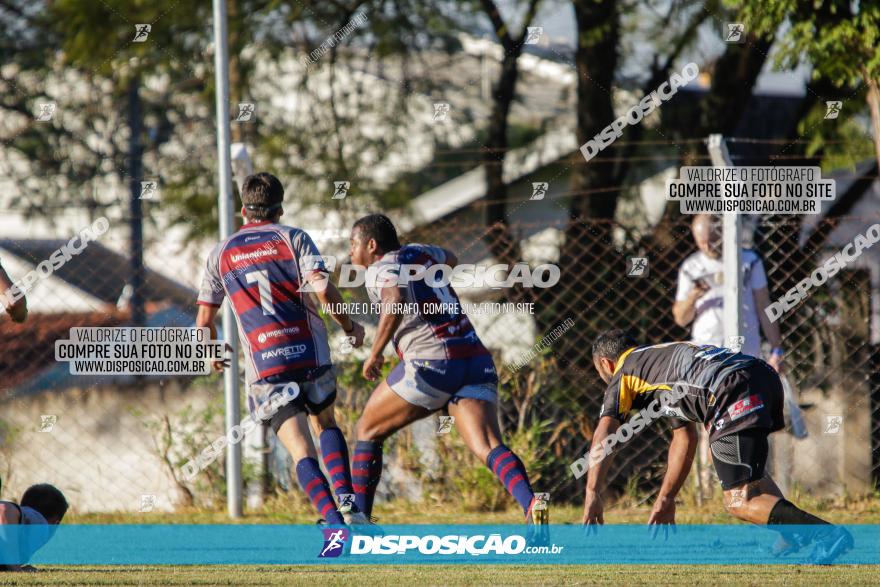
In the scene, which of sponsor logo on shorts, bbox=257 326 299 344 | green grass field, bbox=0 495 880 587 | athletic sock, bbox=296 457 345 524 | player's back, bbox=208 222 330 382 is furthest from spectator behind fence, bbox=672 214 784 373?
athletic sock, bbox=296 457 345 524

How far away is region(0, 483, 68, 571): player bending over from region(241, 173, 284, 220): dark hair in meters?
1.73

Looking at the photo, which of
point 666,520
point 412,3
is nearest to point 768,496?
point 666,520

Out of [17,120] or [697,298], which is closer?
[697,298]

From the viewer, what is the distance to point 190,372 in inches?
315

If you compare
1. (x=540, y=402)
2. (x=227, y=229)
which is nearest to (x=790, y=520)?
(x=540, y=402)

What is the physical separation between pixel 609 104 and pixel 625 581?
708 cm

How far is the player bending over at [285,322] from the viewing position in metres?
5.80

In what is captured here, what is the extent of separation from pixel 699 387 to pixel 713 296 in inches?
96.0

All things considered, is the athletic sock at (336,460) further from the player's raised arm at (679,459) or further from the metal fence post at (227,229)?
the metal fence post at (227,229)

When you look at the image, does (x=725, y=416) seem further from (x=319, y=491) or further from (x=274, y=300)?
(x=274, y=300)

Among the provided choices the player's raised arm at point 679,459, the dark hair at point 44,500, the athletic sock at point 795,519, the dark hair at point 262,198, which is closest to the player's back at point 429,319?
the dark hair at point 262,198

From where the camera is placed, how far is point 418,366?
6000 millimetres

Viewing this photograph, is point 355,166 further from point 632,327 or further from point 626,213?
point 632,327

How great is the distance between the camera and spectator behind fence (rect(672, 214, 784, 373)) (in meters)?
7.44
